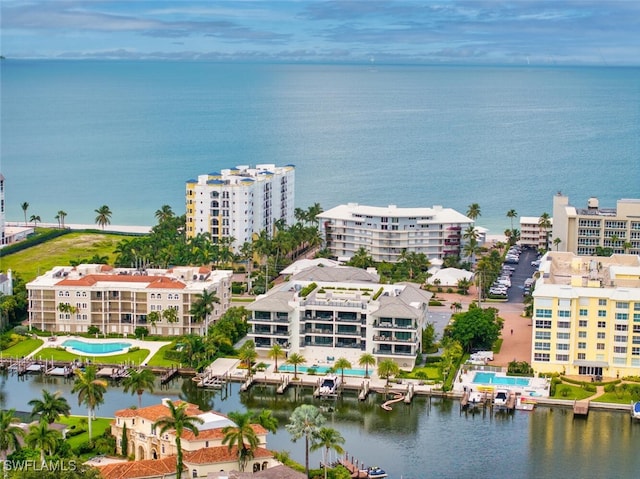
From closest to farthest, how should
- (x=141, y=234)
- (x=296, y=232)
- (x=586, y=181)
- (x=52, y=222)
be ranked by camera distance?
(x=296, y=232)
(x=141, y=234)
(x=52, y=222)
(x=586, y=181)

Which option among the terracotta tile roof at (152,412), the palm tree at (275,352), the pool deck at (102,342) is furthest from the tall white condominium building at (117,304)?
the terracotta tile roof at (152,412)

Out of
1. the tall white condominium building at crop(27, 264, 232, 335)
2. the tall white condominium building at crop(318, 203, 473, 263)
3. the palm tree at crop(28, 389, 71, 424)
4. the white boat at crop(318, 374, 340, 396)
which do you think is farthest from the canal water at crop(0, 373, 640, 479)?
the tall white condominium building at crop(318, 203, 473, 263)

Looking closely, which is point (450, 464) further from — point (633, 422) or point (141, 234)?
point (141, 234)

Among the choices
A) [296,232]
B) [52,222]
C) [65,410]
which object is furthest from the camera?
[52,222]

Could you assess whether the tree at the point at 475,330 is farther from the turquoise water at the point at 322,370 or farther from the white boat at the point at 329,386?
the white boat at the point at 329,386

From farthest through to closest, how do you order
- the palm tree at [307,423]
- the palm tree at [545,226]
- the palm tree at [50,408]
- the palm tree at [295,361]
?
1. the palm tree at [545,226]
2. the palm tree at [295,361]
3. the palm tree at [50,408]
4. the palm tree at [307,423]

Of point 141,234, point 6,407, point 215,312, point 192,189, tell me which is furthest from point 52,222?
point 6,407
